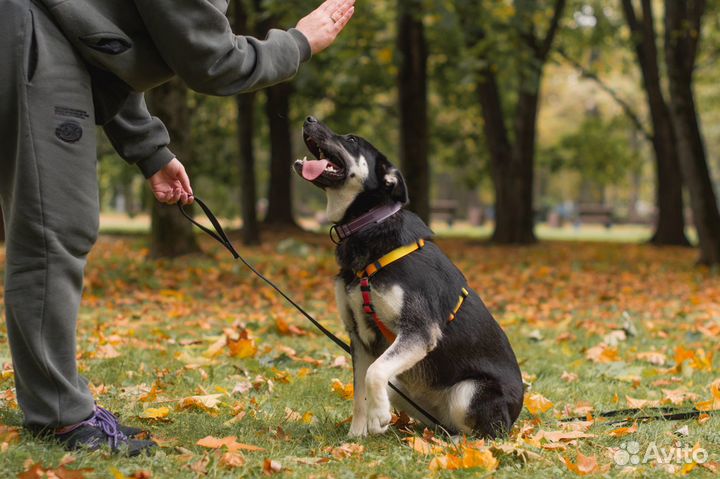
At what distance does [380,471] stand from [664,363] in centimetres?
370

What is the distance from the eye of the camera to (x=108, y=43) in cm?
308

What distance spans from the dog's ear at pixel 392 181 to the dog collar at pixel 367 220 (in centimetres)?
4

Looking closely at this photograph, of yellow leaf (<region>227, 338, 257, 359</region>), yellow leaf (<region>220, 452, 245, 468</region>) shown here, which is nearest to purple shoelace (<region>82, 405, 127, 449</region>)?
yellow leaf (<region>220, 452, 245, 468</region>)

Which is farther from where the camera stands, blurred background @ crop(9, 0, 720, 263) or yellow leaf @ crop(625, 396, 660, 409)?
blurred background @ crop(9, 0, 720, 263)

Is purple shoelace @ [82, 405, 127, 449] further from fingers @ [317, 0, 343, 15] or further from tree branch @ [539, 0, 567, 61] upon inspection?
tree branch @ [539, 0, 567, 61]

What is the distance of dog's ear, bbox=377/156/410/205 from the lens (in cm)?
393

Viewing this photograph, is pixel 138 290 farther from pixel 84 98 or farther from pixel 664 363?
pixel 84 98

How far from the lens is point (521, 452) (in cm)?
348

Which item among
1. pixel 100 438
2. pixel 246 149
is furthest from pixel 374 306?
pixel 246 149

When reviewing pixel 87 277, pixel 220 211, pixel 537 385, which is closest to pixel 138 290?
pixel 87 277

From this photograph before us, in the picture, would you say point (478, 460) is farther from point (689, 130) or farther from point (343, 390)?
point (689, 130)

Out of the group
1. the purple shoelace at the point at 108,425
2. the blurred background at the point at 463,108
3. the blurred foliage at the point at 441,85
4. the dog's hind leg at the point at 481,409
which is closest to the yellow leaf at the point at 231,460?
the purple shoelace at the point at 108,425

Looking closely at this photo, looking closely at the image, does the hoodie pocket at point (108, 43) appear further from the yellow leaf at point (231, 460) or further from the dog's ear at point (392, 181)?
the yellow leaf at point (231, 460)

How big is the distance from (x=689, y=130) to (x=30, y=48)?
13000mm
